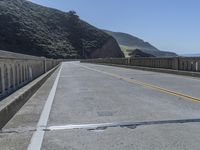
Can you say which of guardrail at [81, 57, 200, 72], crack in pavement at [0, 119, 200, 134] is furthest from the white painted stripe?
guardrail at [81, 57, 200, 72]

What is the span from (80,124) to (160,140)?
85.5 inches

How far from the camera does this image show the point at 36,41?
128 meters

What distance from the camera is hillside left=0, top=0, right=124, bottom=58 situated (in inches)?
4724

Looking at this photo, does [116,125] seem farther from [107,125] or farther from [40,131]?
[40,131]

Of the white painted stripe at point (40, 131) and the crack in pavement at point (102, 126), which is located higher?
the crack in pavement at point (102, 126)

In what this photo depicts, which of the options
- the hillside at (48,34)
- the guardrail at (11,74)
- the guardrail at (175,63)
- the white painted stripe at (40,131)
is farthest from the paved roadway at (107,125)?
the hillside at (48,34)

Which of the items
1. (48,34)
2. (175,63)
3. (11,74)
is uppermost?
(48,34)

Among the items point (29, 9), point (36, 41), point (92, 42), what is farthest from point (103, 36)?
point (36, 41)

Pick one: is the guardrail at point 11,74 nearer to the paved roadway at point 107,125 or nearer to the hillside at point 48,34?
the paved roadway at point 107,125

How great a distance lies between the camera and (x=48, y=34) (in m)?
147

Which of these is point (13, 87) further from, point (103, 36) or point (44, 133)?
point (103, 36)

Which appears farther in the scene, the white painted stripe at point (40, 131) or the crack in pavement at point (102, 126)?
the crack in pavement at point (102, 126)

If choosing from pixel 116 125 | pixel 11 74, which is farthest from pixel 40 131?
pixel 11 74

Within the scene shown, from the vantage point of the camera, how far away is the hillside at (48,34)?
394 ft
